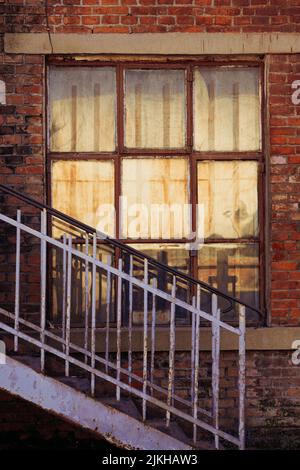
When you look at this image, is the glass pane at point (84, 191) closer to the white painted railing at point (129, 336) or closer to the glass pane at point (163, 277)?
the white painted railing at point (129, 336)

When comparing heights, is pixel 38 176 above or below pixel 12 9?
below

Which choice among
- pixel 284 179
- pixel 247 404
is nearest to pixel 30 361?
pixel 247 404

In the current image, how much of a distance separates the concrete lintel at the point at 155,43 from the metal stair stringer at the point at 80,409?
2.78 metres

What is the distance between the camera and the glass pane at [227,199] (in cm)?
642

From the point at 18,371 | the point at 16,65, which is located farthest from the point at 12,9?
the point at 18,371

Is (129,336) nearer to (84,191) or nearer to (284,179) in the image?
(84,191)

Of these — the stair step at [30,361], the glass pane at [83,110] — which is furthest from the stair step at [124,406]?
the glass pane at [83,110]

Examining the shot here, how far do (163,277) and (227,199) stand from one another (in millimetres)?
900

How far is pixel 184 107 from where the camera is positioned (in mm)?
6418

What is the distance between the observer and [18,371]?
498cm

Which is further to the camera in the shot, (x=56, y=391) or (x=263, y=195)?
(x=263, y=195)

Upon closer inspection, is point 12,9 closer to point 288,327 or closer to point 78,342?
point 78,342
